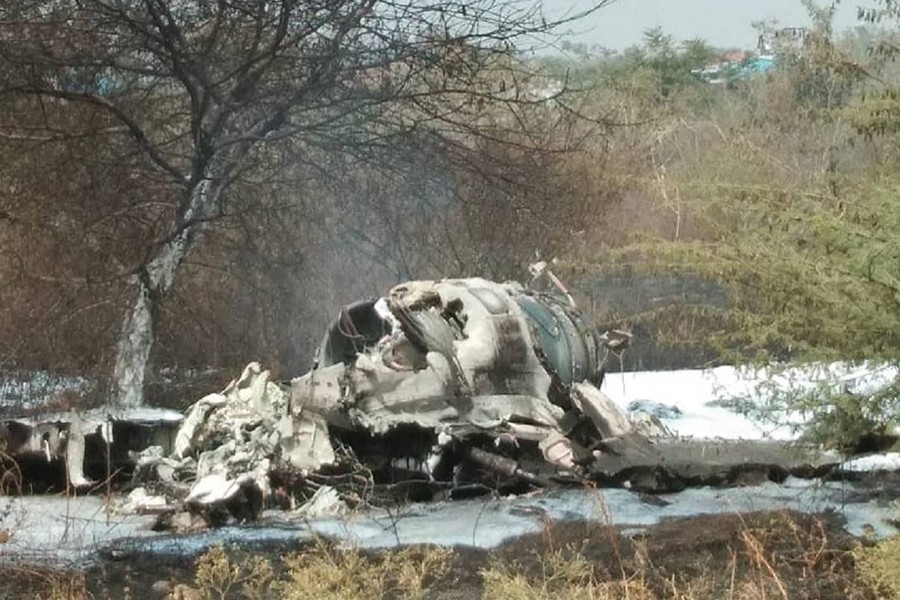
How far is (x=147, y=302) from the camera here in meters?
12.9

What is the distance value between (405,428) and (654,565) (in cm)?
275

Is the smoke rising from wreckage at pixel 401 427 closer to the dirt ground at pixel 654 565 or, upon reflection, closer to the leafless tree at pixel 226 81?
the dirt ground at pixel 654 565

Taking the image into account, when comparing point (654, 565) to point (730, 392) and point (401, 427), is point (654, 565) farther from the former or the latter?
point (730, 392)

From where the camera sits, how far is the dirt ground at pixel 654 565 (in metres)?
5.15

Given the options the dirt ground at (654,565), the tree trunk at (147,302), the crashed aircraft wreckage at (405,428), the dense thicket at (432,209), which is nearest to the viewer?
the dirt ground at (654,565)

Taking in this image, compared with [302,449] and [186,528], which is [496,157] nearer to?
[302,449]

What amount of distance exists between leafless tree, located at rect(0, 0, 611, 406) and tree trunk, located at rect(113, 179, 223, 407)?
0.01 metres

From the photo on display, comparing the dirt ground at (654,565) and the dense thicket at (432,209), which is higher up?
the dense thicket at (432,209)

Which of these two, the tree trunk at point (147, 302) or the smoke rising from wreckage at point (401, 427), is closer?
the smoke rising from wreckage at point (401, 427)

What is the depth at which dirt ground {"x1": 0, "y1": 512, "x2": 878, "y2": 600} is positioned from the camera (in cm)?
515

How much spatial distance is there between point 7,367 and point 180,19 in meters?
4.32

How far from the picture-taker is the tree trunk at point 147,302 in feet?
40.9

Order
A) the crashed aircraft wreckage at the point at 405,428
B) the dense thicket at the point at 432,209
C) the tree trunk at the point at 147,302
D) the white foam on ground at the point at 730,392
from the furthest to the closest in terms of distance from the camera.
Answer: the tree trunk at the point at 147,302 → the dense thicket at the point at 432,209 → the crashed aircraft wreckage at the point at 405,428 → the white foam on ground at the point at 730,392

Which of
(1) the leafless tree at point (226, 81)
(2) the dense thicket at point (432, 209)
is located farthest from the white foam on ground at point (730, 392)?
(1) the leafless tree at point (226, 81)
